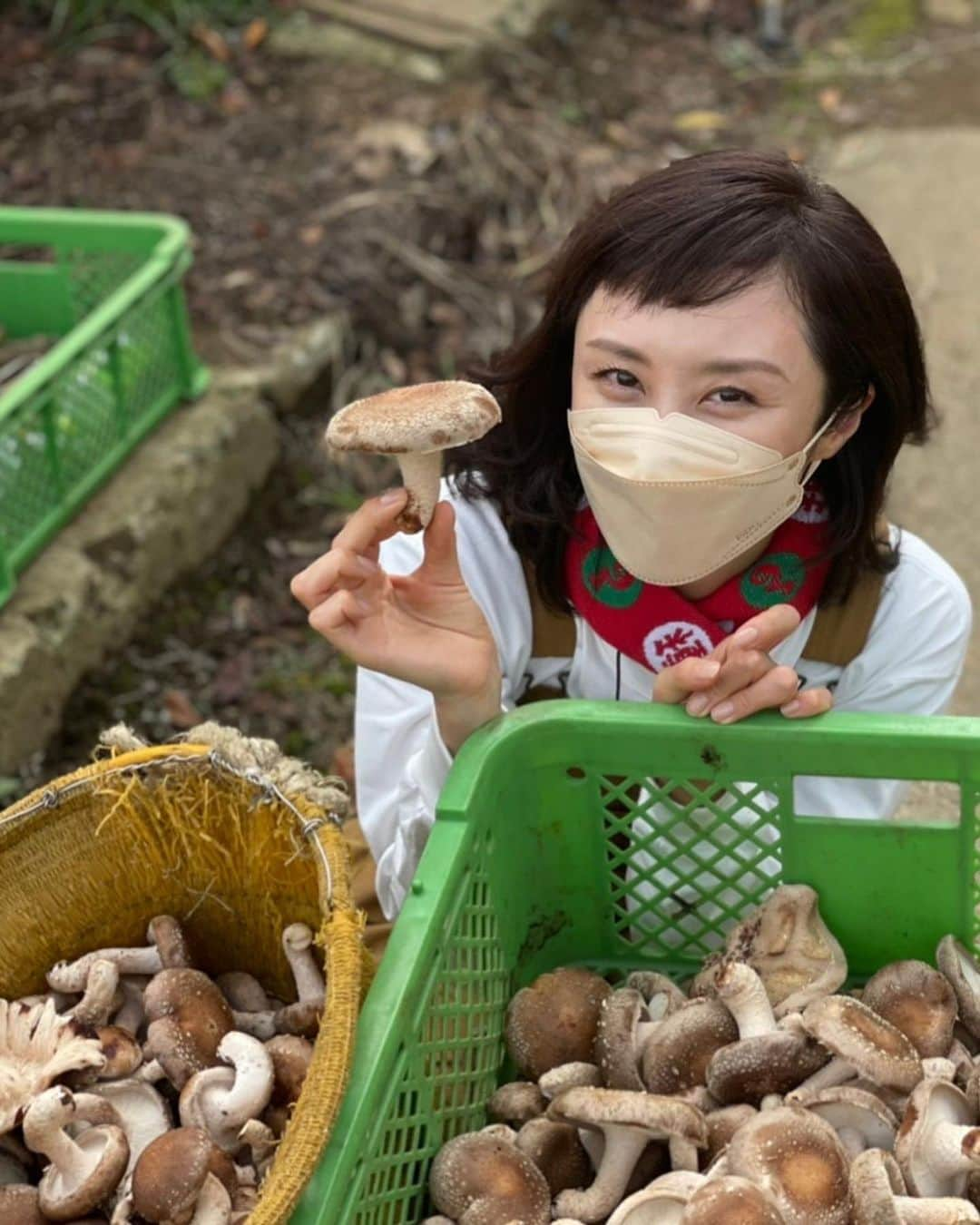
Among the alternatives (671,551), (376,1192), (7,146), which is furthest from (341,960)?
(7,146)

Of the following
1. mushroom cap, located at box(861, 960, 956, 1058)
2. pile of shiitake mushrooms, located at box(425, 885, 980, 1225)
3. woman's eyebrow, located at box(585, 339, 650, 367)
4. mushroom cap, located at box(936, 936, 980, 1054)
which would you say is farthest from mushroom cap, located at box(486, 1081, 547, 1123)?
woman's eyebrow, located at box(585, 339, 650, 367)

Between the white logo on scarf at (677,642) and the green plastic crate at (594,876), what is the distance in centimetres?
20

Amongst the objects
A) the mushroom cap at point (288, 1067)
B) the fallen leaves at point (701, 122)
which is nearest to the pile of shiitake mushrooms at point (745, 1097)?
the mushroom cap at point (288, 1067)

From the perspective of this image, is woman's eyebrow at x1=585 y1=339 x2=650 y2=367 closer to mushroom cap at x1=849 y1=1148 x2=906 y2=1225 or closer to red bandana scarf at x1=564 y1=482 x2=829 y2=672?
red bandana scarf at x1=564 y1=482 x2=829 y2=672

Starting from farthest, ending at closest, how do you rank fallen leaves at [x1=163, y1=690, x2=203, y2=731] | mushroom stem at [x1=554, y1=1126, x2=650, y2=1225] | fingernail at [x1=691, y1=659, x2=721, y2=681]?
fallen leaves at [x1=163, y1=690, x2=203, y2=731]
fingernail at [x1=691, y1=659, x2=721, y2=681]
mushroom stem at [x1=554, y1=1126, x2=650, y2=1225]

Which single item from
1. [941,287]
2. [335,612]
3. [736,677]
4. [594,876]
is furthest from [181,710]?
[941,287]

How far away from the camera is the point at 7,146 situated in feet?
16.9

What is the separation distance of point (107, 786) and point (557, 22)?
188 inches

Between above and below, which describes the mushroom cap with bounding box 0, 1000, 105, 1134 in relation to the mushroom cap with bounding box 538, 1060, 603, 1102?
above

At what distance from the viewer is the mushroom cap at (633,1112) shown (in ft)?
5.84

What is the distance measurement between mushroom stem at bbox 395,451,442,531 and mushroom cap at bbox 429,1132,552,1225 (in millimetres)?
737

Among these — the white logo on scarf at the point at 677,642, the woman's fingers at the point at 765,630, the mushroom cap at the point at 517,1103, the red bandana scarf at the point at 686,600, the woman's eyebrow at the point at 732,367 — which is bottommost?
the mushroom cap at the point at 517,1103

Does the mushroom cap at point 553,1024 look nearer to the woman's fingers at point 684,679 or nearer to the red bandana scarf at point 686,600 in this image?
the woman's fingers at point 684,679

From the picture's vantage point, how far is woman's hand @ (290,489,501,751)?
1.90 m
